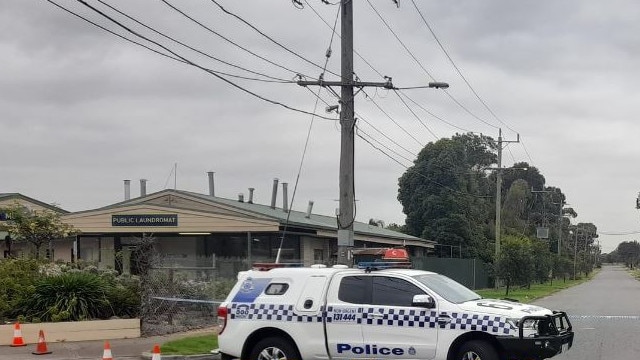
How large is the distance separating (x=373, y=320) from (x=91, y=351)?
658 centimetres

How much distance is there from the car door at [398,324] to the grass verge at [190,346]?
4950mm

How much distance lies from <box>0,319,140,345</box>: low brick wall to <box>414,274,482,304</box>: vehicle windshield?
313 inches

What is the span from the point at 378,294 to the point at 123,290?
8.63 meters

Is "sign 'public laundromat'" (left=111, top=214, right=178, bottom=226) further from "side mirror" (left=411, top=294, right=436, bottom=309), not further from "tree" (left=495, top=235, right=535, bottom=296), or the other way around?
"tree" (left=495, top=235, right=535, bottom=296)

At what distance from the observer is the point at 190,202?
1245 inches

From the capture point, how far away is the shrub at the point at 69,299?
1641 cm

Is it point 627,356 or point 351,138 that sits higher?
point 351,138

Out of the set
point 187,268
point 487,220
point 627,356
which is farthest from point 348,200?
point 487,220

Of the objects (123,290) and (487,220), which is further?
(487,220)

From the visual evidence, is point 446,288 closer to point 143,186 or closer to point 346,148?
point 346,148

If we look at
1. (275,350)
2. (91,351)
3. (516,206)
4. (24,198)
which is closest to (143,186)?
(24,198)

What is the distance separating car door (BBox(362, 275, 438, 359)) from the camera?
1050 centimetres

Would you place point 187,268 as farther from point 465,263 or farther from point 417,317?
point 465,263

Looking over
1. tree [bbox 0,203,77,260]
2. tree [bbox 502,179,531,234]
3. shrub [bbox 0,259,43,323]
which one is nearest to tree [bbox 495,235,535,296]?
tree [bbox 0,203,77,260]
